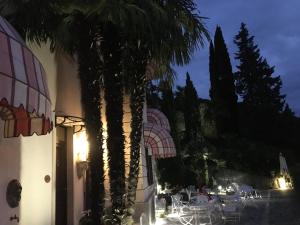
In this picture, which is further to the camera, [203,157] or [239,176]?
[239,176]

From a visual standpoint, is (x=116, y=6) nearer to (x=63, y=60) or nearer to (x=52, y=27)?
(x=52, y=27)

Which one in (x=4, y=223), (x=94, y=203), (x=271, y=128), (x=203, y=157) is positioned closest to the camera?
(x=4, y=223)

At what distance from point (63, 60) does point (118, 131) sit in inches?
127

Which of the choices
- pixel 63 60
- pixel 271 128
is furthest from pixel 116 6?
pixel 271 128

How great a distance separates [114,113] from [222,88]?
35157 mm

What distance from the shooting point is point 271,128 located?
41844mm

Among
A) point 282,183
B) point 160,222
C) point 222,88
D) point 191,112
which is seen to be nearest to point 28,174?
point 160,222

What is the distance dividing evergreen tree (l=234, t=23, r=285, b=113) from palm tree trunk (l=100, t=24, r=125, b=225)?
148 feet

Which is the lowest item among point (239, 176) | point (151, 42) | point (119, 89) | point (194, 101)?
point (239, 176)

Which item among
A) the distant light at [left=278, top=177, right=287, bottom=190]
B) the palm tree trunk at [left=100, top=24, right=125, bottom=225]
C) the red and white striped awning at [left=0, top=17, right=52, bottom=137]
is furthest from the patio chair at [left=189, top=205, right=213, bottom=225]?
the distant light at [left=278, top=177, right=287, bottom=190]

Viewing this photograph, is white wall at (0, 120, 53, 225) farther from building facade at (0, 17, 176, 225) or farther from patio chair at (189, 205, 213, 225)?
patio chair at (189, 205, 213, 225)

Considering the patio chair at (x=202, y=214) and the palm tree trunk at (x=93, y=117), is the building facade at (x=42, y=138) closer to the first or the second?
the palm tree trunk at (x=93, y=117)

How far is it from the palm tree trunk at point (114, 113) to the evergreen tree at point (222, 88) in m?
32.4

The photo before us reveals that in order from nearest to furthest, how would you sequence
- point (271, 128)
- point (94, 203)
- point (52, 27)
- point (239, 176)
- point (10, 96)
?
point (10, 96) → point (94, 203) → point (52, 27) → point (239, 176) → point (271, 128)
